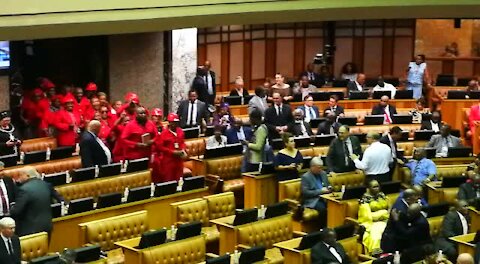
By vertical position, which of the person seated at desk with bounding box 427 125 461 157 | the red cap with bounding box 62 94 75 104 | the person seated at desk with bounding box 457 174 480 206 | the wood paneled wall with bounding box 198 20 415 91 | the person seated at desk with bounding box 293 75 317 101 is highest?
the wood paneled wall with bounding box 198 20 415 91

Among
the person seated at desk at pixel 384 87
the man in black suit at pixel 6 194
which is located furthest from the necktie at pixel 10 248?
the person seated at desk at pixel 384 87

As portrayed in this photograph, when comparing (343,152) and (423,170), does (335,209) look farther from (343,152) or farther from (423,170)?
(423,170)

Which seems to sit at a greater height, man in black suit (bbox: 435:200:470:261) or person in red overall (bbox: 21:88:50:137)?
person in red overall (bbox: 21:88:50:137)

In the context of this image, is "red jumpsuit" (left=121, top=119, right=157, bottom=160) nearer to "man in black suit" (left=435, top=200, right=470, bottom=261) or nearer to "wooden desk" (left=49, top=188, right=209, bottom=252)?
"wooden desk" (left=49, top=188, right=209, bottom=252)

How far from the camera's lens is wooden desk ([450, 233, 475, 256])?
12.7 m

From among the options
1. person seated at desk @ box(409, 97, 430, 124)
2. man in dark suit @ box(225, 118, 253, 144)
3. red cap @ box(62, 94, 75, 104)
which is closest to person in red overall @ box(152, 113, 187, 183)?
man in dark suit @ box(225, 118, 253, 144)

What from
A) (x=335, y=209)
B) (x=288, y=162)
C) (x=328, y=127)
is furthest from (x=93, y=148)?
(x=328, y=127)

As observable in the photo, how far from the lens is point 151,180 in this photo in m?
15.3

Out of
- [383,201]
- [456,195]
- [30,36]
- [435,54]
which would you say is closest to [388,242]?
[383,201]

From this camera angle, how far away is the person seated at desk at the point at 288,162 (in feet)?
49.7

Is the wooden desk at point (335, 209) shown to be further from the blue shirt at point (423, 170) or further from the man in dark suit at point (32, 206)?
the man in dark suit at point (32, 206)

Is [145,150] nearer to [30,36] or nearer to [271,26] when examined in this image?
[30,36]

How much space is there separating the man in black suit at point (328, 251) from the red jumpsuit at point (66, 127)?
523 cm

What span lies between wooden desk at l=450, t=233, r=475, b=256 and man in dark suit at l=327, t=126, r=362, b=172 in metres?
2.69
